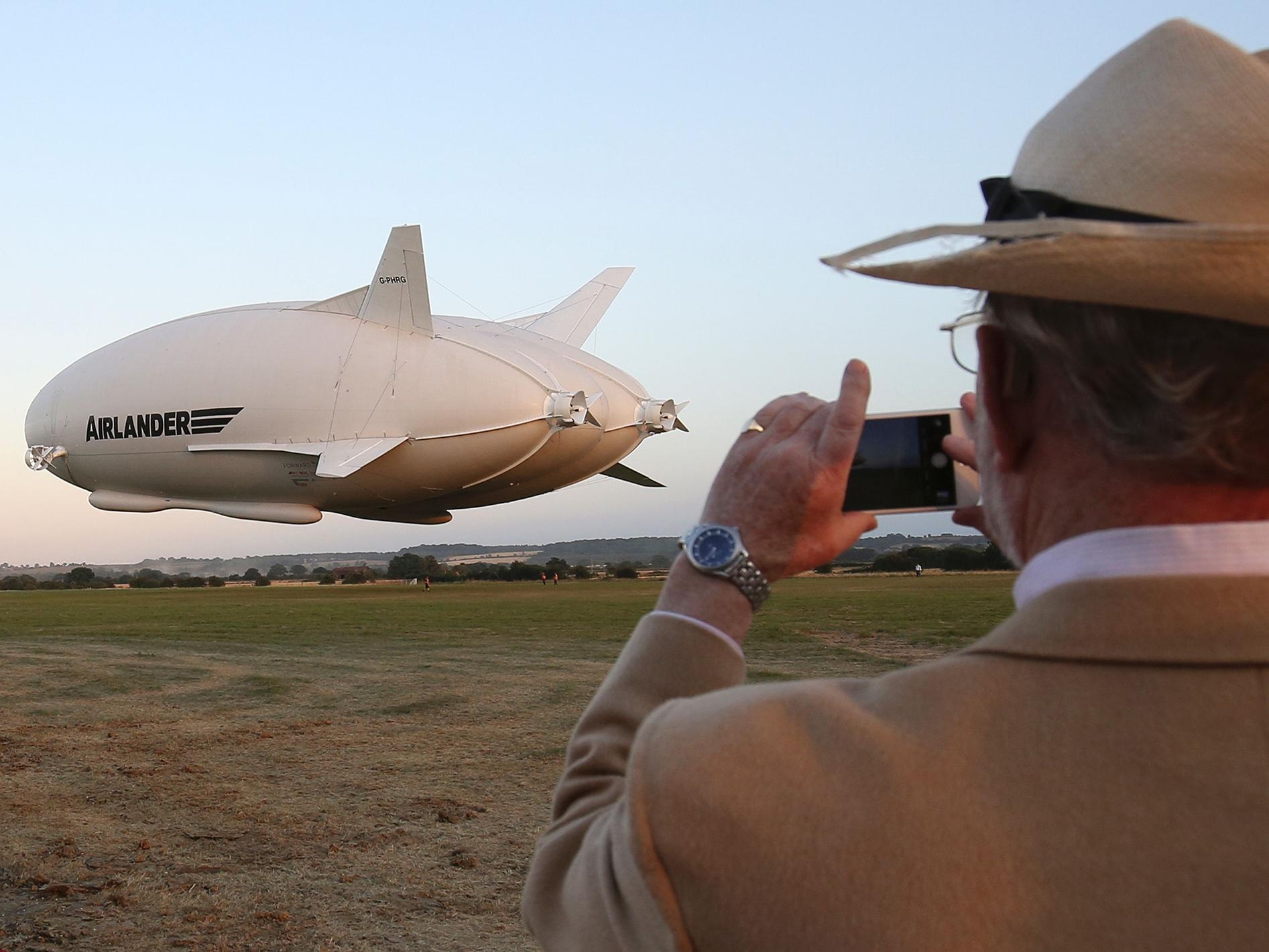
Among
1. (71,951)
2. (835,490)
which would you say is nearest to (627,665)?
(835,490)

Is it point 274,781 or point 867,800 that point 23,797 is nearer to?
point 274,781

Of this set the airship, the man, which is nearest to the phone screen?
the man

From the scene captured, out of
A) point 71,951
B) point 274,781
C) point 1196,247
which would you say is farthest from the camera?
point 274,781

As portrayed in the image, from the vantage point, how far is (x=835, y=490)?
5.05 feet

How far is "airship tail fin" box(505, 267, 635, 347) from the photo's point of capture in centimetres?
2748

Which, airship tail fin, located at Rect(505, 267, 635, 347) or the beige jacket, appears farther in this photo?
airship tail fin, located at Rect(505, 267, 635, 347)

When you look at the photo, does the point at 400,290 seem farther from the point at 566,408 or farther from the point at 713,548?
the point at 713,548

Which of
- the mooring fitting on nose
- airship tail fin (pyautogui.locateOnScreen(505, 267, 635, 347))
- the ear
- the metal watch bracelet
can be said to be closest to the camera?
the ear

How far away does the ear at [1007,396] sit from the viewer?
1.17 metres

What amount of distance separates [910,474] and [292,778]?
6.86 metres

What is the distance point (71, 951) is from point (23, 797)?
300 centimetres

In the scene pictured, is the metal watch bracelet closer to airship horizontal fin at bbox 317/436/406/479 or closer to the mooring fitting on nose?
airship horizontal fin at bbox 317/436/406/479

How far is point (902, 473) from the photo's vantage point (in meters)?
1.76

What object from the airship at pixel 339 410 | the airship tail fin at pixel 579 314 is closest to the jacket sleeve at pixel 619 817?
the airship at pixel 339 410
